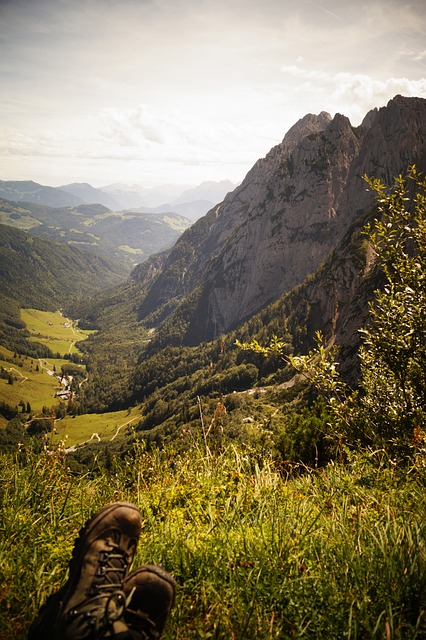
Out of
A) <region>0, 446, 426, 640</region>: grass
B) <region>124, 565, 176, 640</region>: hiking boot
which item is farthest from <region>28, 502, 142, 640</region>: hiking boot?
<region>0, 446, 426, 640</region>: grass

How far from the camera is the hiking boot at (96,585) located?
274 cm

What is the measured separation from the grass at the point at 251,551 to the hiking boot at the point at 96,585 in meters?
0.24

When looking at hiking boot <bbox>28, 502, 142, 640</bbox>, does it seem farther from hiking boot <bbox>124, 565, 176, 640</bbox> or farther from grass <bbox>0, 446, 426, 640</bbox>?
grass <bbox>0, 446, 426, 640</bbox>

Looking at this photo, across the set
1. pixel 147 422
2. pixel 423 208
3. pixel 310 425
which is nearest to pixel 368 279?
pixel 310 425

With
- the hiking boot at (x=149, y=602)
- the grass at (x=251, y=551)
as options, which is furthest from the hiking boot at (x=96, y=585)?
the grass at (x=251, y=551)

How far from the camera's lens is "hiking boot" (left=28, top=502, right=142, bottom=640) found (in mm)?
2740

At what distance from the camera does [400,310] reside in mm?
6594

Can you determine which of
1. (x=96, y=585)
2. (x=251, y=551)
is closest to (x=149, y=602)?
(x=96, y=585)

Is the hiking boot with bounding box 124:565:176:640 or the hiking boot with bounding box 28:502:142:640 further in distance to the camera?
the hiking boot with bounding box 124:565:176:640

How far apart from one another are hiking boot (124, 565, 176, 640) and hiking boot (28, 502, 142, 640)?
9 cm

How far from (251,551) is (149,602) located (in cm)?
114

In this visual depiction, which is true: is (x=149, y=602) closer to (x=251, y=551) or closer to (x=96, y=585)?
(x=96, y=585)

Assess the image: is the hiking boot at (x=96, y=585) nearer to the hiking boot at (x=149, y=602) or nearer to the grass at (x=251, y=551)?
the hiking boot at (x=149, y=602)

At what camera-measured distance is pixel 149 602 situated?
2922 mm
